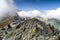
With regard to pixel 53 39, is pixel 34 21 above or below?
above

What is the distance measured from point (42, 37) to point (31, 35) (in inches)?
76.3

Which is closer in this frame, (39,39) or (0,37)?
(39,39)

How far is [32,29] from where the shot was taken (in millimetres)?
23328

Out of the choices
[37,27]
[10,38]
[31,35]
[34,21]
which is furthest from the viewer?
[34,21]

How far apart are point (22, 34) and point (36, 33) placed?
7.92 feet

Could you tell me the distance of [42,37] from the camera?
20.5m

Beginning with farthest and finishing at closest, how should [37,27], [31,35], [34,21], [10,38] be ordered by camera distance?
1. [34,21]
2. [10,38]
3. [37,27]
4. [31,35]

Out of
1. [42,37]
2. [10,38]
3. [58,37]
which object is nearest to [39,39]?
[42,37]

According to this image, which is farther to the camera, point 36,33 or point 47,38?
point 36,33

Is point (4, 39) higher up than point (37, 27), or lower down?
lower down

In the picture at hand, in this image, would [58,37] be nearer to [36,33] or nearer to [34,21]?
[36,33]

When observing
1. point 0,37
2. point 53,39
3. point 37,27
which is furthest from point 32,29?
point 0,37

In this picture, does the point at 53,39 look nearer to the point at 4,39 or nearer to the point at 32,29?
the point at 32,29

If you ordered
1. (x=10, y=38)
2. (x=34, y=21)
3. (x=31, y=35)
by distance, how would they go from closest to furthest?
1. (x=31, y=35)
2. (x=10, y=38)
3. (x=34, y=21)
